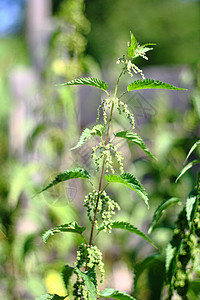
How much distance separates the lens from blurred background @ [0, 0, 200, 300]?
1252 mm

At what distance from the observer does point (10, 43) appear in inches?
575

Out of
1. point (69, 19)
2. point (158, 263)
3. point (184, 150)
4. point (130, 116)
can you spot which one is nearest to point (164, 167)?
point (184, 150)

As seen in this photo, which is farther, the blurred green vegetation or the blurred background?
the blurred green vegetation

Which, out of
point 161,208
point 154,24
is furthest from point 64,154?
point 154,24

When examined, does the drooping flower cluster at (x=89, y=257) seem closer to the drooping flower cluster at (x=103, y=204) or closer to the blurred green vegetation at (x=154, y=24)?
the drooping flower cluster at (x=103, y=204)

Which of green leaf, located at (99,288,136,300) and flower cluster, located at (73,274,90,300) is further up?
flower cluster, located at (73,274,90,300)

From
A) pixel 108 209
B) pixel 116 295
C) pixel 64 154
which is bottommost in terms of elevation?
pixel 116 295

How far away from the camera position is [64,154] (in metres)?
1.40

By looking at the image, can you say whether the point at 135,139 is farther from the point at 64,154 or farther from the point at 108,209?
the point at 64,154

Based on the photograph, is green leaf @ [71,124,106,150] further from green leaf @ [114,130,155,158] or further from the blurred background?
the blurred background

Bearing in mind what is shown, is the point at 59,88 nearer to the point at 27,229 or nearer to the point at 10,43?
the point at 27,229

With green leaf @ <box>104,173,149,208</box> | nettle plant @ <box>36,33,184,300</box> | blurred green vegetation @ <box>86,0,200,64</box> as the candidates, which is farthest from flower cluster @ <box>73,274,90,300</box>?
blurred green vegetation @ <box>86,0,200,64</box>

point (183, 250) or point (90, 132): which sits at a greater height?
point (90, 132)

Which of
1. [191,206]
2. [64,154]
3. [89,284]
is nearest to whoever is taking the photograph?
[89,284]
